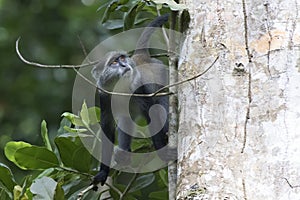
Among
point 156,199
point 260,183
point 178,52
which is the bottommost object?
point 156,199

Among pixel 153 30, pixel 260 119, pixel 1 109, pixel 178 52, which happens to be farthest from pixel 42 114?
pixel 260 119

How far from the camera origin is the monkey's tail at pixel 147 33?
99.3 inches

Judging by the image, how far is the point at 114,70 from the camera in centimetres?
293

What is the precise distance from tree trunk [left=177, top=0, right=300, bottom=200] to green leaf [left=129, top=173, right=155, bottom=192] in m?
0.65

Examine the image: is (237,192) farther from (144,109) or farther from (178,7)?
(144,109)

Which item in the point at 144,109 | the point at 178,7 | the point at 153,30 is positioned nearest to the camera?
the point at 178,7

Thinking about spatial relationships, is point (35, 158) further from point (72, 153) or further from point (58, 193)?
point (58, 193)

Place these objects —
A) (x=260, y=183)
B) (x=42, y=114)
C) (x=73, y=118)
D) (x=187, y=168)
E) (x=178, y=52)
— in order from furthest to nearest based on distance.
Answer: (x=42, y=114) < (x=73, y=118) < (x=178, y=52) < (x=187, y=168) < (x=260, y=183)

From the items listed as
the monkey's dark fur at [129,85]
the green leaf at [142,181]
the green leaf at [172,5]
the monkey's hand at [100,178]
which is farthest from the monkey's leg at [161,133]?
the green leaf at [172,5]

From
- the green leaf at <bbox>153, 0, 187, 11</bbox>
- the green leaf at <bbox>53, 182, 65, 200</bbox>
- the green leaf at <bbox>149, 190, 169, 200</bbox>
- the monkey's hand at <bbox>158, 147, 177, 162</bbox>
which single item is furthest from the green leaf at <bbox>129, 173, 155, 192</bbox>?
the green leaf at <bbox>153, 0, 187, 11</bbox>

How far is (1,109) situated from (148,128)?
113 inches

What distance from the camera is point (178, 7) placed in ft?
6.47

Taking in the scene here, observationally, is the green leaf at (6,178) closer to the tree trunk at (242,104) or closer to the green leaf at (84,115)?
the green leaf at (84,115)

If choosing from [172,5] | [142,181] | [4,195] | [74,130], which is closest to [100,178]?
[142,181]
